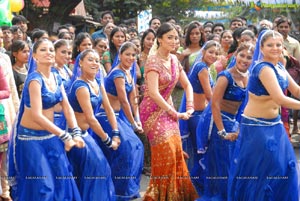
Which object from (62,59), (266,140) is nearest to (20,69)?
(62,59)

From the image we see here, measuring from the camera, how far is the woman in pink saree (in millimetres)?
6016

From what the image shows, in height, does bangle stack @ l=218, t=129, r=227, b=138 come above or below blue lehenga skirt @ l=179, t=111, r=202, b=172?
above

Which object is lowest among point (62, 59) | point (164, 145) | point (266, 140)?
point (164, 145)

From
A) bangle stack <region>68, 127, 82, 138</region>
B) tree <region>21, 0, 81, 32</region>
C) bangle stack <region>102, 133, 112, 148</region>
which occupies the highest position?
tree <region>21, 0, 81, 32</region>

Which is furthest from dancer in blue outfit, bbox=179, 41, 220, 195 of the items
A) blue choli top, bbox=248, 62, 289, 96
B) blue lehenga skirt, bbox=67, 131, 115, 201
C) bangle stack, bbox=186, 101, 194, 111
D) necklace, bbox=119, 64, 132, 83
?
blue choli top, bbox=248, 62, 289, 96

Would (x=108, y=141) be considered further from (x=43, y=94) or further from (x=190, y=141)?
(x=190, y=141)

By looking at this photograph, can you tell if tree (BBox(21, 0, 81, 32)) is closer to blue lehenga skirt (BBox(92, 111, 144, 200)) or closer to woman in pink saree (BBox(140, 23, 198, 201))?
blue lehenga skirt (BBox(92, 111, 144, 200))

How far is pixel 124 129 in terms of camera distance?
6457mm

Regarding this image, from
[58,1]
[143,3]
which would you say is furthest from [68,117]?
[143,3]

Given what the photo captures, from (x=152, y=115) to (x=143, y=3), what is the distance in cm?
1333

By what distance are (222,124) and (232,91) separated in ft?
1.04

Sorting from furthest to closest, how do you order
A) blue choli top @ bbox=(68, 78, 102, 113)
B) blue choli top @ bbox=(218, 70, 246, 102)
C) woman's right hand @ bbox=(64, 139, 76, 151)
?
blue choli top @ bbox=(218, 70, 246, 102), blue choli top @ bbox=(68, 78, 102, 113), woman's right hand @ bbox=(64, 139, 76, 151)

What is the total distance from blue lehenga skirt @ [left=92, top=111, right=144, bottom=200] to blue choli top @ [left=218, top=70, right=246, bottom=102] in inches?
43.7

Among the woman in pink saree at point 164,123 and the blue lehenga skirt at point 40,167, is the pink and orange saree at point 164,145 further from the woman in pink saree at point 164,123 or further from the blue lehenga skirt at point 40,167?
the blue lehenga skirt at point 40,167
